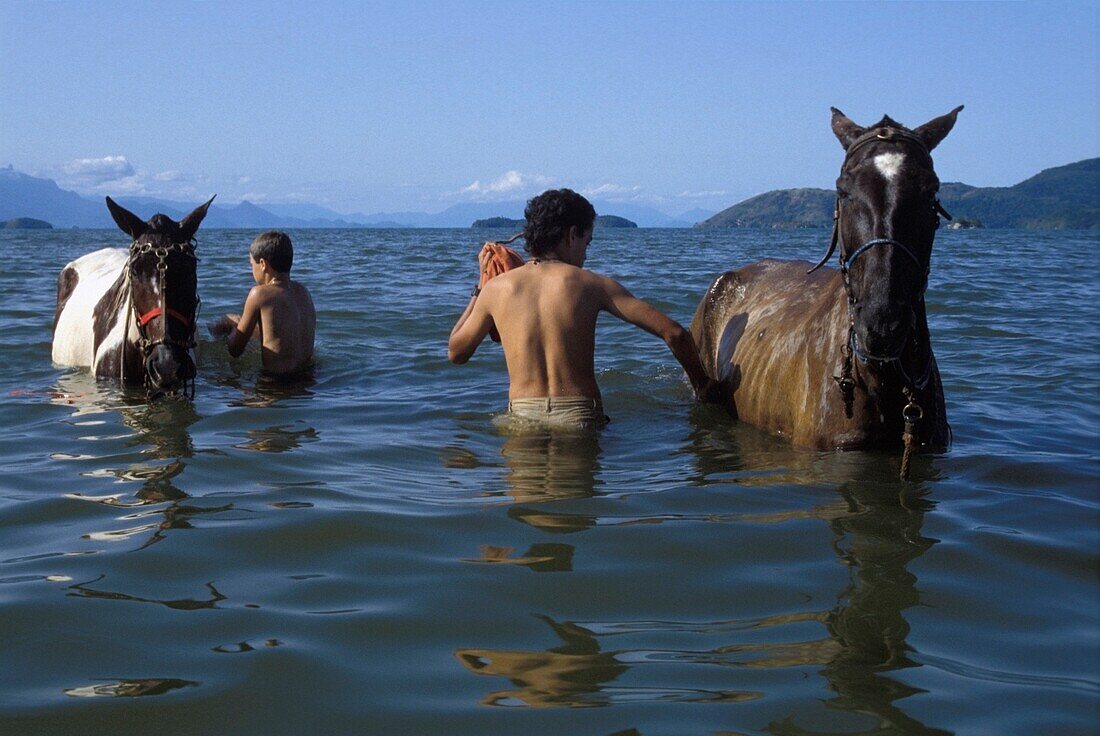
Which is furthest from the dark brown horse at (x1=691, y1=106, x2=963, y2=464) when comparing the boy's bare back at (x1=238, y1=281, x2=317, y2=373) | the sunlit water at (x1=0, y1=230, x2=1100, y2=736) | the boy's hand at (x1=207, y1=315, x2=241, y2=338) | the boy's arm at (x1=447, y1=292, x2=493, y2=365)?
the boy's hand at (x1=207, y1=315, x2=241, y2=338)

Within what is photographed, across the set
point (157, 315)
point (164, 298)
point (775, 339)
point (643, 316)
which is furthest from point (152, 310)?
point (775, 339)

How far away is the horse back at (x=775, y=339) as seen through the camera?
20.1 ft

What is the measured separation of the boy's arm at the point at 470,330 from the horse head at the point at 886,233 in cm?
228

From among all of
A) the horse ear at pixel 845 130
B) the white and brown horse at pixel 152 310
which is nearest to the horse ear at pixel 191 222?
the white and brown horse at pixel 152 310

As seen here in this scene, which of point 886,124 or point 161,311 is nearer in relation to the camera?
point 886,124

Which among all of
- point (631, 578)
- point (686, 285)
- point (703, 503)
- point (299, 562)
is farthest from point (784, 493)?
point (686, 285)

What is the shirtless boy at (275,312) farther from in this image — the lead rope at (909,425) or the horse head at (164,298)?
the lead rope at (909,425)

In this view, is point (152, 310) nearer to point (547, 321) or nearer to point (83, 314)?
point (83, 314)

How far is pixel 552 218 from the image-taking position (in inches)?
250

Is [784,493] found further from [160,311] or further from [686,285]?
[686,285]

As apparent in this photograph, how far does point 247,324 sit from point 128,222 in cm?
130

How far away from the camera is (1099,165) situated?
→ 627ft

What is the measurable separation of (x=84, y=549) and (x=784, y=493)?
3221mm

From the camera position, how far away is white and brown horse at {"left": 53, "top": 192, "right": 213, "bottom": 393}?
7461 millimetres
